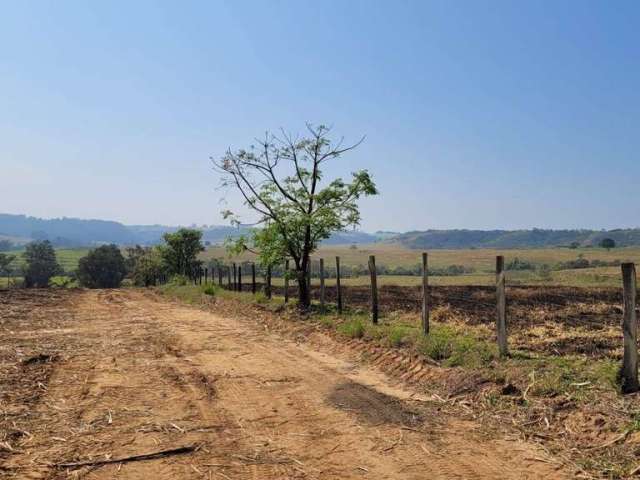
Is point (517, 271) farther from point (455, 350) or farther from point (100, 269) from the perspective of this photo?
point (455, 350)

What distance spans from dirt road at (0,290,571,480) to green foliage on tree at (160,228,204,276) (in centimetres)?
4376

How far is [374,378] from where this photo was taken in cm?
965

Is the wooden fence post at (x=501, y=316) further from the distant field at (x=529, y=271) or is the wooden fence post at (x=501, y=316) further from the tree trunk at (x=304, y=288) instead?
the distant field at (x=529, y=271)

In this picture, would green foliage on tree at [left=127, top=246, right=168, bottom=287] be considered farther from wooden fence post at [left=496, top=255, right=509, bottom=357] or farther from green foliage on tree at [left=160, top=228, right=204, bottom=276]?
wooden fence post at [left=496, top=255, right=509, bottom=357]

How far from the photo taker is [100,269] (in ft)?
258

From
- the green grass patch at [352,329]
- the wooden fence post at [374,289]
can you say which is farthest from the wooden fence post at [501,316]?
the wooden fence post at [374,289]

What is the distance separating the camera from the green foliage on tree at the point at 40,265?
8644 centimetres

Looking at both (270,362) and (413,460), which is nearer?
(413,460)

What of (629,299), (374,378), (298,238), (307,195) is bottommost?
(374,378)

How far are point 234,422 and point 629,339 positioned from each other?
5.54m

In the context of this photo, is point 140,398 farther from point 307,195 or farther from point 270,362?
point 307,195

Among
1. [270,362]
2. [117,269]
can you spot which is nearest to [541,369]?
[270,362]

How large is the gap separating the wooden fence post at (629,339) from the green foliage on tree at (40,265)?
91.2 m

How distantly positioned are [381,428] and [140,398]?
3.69 m
